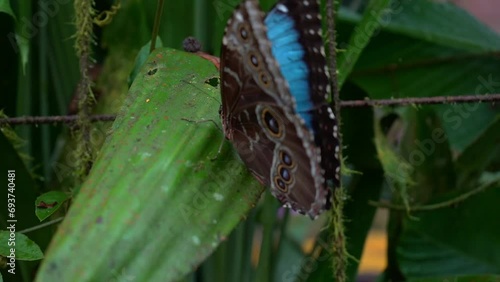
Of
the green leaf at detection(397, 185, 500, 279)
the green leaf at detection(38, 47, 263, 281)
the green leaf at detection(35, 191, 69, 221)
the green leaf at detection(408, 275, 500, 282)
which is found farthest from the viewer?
the green leaf at detection(397, 185, 500, 279)

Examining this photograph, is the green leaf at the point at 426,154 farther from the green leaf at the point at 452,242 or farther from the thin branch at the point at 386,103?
the thin branch at the point at 386,103

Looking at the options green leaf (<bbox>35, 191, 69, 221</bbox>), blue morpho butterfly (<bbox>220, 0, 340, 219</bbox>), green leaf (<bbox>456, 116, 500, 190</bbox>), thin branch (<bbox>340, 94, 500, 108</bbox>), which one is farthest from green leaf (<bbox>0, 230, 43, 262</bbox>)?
green leaf (<bbox>456, 116, 500, 190</bbox>)

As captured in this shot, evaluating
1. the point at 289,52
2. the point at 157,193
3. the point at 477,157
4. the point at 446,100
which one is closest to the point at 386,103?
the point at 446,100

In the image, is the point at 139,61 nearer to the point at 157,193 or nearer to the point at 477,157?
the point at 157,193

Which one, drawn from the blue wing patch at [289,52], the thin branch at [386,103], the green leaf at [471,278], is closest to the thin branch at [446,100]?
the thin branch at [386,103]

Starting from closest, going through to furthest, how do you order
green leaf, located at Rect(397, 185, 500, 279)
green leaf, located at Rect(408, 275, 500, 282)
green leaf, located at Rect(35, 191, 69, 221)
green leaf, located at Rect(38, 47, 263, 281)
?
green leaf, located at Rect(38, 47, 263, 281), green leaf, located at Rect(35, 191, 69, 221), green leaf, located at Rect(408, 275, 500, 282), green leaf, located at Rect(397, 185, 500, 279)

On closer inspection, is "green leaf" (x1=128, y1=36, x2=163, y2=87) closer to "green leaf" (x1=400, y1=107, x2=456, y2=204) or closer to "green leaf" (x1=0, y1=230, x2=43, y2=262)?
"green leaf" (x1=0, y1=230, x2=43, y2=262)

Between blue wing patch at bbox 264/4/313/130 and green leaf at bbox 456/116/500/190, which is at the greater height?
blue wing patch at bbox 264/4/313/130
